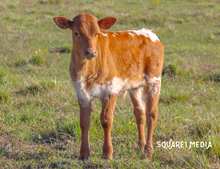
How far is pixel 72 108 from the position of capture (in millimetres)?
5340

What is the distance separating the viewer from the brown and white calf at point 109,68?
3.53 m

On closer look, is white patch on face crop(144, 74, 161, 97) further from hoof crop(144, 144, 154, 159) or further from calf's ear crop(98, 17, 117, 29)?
calf's ear crop(98, 17, 117, 29)

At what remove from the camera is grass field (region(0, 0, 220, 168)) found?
379cm

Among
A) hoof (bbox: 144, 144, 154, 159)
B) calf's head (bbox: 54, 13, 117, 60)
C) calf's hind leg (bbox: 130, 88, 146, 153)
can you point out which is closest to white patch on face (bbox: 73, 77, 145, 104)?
calf's head (bbox: 54, 13, 117, 60)

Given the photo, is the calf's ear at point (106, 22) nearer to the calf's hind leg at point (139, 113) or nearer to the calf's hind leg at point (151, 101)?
the calf's hind leg at point (151, 101)

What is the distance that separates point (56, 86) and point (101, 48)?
2.48 meters

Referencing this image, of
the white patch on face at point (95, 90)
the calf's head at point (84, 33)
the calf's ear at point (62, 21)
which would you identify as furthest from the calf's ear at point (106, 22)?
the white patch on face at point (95, 90)

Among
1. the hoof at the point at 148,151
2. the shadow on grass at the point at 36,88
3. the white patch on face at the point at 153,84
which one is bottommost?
the hoof at the point at 148,151

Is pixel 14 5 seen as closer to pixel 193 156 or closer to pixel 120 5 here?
pixel 120 5

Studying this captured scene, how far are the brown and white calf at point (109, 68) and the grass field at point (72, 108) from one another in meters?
0.35

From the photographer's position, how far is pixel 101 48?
149 inches

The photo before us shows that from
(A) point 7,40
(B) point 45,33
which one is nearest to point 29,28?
(B) point 45,33

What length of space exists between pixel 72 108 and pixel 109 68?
185 centimetres

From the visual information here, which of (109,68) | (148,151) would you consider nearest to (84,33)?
(109,68)
